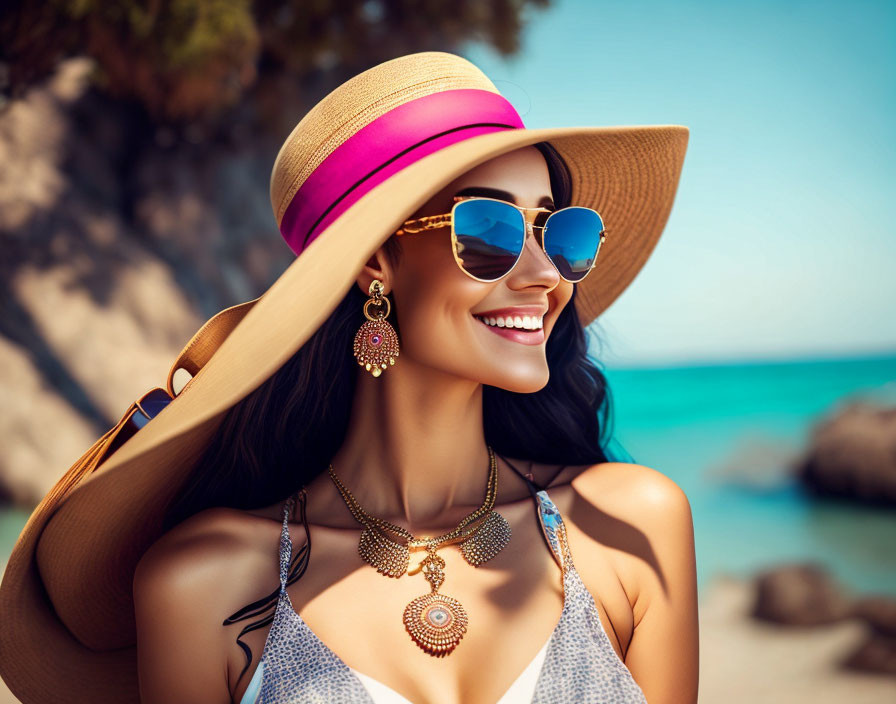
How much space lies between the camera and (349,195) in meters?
1.74

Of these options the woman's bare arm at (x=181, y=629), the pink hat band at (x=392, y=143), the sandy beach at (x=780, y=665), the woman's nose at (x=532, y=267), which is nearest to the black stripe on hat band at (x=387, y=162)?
the pink hat band at (x=392, y=143)

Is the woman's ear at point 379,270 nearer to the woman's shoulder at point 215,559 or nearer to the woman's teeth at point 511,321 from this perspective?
the woman's teeth at point 511,321

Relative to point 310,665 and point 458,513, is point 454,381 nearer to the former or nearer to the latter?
point 458,513

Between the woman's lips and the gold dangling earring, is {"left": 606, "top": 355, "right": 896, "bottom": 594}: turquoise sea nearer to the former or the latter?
the woman's lips

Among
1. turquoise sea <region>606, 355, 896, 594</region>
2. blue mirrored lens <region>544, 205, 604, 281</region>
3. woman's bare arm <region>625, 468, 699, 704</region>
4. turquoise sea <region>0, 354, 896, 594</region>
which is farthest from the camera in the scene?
turquoise sea <region>606, 355, 896, 594</region>

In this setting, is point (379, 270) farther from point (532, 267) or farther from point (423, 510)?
point (423, 510)

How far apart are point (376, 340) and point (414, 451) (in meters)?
0.30

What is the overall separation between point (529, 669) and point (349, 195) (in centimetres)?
105

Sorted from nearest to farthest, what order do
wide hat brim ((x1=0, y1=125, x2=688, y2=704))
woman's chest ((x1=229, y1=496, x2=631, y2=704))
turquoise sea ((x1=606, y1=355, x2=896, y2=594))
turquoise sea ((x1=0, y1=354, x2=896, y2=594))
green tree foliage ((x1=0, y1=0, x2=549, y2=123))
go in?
wide hat brim ((x1=0, y1=125, x2=688, y2=704)) → woman's chest ((x1=229, y1=496, x2=631, y2=704)) → green tree foliage ((x1=0, y1=0, x2=549, y2=123)) → turquoise sea ((x1=0, y1=354, x2=896, y2=594)) → turquoise sea ((x1=606, y1=355, x2=896, y2=594))

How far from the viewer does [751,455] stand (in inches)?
816

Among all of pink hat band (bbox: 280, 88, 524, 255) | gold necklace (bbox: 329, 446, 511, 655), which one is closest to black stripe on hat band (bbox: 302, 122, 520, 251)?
pink hat band (bbox: 280, 88, 524, 255)

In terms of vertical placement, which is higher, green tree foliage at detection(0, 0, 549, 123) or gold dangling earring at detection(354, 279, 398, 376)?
green tree foliage at detection(0, 0, 549, 123)

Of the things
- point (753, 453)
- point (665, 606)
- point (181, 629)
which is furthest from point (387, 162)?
point (753, 453)

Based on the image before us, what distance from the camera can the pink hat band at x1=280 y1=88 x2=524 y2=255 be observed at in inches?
67.7
